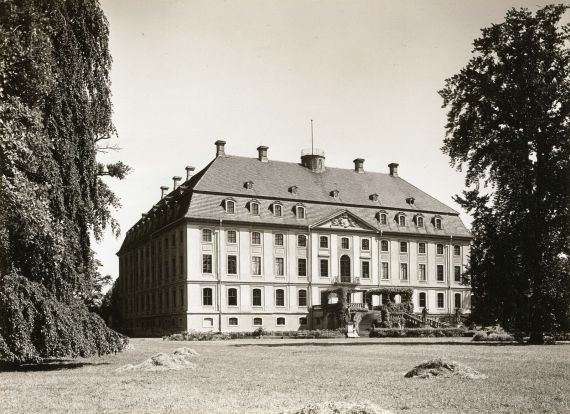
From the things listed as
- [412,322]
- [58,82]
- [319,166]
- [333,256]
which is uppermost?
[319,166]

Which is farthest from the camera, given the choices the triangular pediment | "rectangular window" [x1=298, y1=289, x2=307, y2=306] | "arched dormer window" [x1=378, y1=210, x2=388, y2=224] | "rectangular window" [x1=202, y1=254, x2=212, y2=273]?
"arched dormer window" [x1=378, y1=210, x2=388, y2=224]

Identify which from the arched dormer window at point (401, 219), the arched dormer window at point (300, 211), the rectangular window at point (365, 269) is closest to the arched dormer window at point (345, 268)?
the rectangular window at point (365, 269)

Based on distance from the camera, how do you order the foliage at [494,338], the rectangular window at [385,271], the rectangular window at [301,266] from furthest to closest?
the rectangular window at [385,271] < the rectangular window at [301,266] < the foliage at [494,338]

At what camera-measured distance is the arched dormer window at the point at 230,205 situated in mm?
52812

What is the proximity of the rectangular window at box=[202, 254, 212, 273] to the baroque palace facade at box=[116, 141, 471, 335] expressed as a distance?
8 centimetres

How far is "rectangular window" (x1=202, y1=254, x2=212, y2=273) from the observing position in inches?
2058

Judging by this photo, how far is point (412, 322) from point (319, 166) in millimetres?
17446

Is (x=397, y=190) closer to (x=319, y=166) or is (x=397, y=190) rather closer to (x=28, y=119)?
(x=319, y=166)

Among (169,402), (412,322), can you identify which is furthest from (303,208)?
(169,402)

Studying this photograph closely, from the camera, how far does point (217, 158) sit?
5641cm

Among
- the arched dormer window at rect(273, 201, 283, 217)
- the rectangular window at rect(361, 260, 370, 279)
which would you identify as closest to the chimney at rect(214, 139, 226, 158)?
the arched dormer window at rect(273, 201, 283, 217)

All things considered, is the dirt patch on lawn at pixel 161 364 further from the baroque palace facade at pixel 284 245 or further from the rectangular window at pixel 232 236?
the rectangular window at pixel 232 236

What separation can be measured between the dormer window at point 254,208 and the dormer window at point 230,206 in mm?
1513

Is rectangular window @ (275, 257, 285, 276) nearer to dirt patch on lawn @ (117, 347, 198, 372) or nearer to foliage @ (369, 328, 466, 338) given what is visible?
foliage @ (369, 328, 466, 338)
